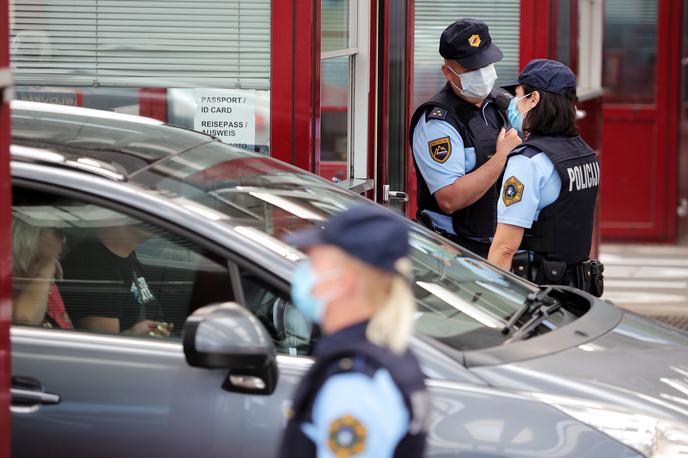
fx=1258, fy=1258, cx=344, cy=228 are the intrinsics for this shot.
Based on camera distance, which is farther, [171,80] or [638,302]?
[638,302]

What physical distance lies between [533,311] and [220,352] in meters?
1.13

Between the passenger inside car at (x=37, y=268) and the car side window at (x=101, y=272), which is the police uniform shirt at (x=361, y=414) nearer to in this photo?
the car side window at (x=101, y=272)

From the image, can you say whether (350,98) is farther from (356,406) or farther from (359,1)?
(356,406)

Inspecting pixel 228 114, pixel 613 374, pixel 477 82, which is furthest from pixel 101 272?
pixel 477 82

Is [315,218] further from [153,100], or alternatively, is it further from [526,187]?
[153,100]

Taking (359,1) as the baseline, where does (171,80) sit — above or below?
below

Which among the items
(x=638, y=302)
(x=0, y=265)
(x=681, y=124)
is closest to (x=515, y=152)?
(x=0, y=265)

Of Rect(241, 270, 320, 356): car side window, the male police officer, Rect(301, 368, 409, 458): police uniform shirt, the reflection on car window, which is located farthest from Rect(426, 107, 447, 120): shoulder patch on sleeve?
Rect(301, 368, 409, 458): police uniform shirt

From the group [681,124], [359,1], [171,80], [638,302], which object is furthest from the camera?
[681,124]

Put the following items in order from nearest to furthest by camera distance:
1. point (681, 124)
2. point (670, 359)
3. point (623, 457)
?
1. point (623, 457)
2. point (670, 359)
3. point (681, 124)

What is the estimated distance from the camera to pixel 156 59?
5.43 meters

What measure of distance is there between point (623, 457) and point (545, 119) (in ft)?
6.41

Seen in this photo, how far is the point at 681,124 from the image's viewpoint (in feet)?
42.3

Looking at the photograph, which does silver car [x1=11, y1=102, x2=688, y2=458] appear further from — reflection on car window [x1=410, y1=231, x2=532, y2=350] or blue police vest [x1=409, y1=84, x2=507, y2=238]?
blue police vest [x1=409, y1=84, x2=507, y2=238]
